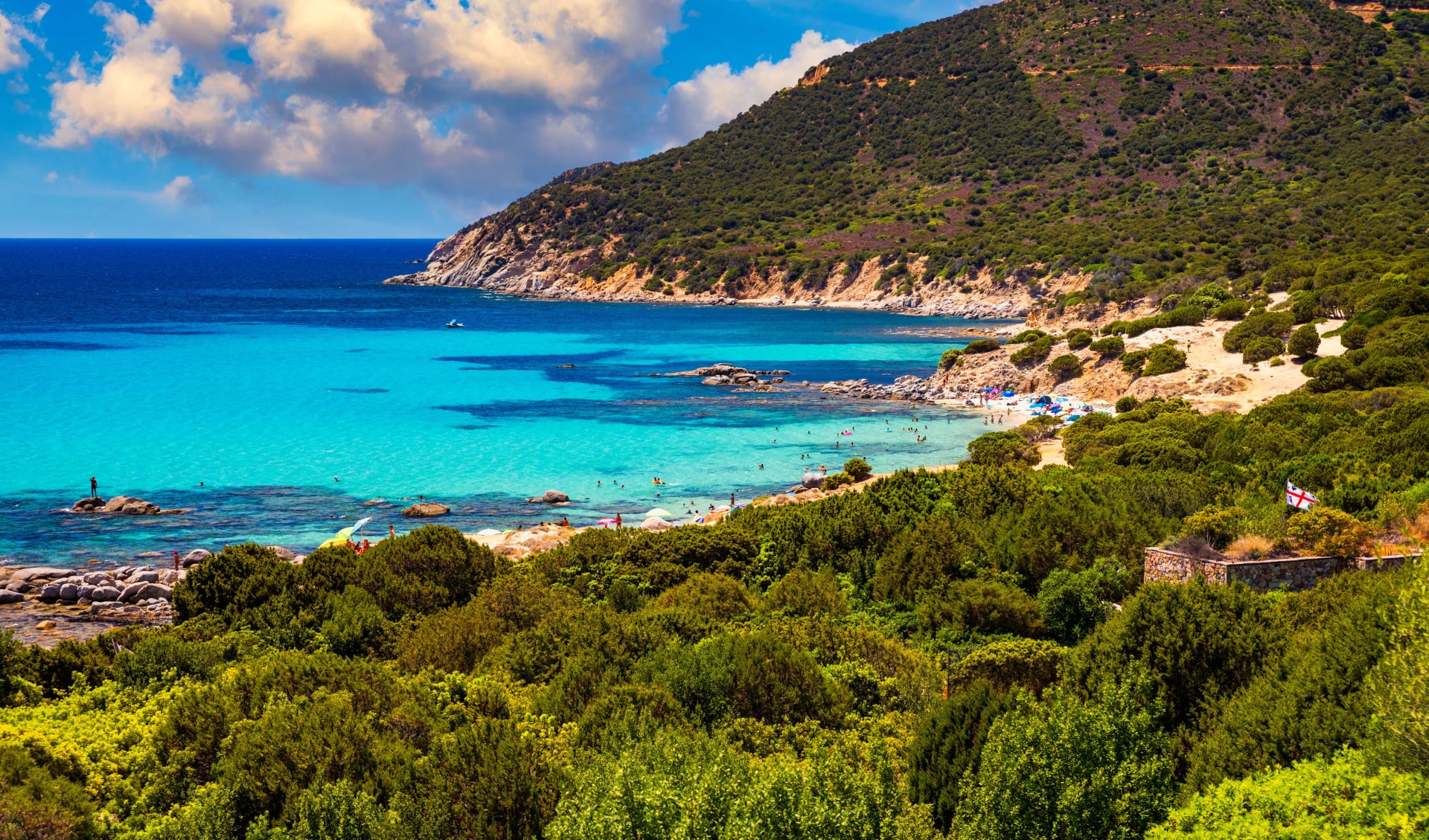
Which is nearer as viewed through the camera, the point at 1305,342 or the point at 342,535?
the point at 342,535

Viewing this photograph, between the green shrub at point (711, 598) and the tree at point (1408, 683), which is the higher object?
the tree at point (1408, 683)

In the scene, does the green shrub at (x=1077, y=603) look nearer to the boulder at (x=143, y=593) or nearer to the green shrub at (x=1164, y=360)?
the boulder at (x=143, y=593)

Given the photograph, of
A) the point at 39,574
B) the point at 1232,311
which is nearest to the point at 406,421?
the point at 39,574

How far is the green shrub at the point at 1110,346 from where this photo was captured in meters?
57.4

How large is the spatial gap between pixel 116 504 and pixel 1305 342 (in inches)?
2045

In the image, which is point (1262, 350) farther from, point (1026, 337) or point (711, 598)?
point (711, 598)

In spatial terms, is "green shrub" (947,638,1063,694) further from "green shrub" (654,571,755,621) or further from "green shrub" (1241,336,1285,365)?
"green shrub" (1241,336,1285,365)

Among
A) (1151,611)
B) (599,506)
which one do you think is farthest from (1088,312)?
(1151,611)

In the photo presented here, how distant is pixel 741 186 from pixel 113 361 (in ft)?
333

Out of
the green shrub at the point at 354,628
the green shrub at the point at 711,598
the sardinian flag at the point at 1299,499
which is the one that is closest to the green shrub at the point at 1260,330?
the sardinian flag at the point at 1299,499

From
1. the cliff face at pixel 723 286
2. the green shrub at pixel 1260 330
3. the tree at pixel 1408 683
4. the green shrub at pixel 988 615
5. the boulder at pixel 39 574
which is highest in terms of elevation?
the cliff face at pixel 723 286

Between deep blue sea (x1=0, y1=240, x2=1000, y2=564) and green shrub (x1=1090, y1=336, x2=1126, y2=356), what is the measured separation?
36.3ft

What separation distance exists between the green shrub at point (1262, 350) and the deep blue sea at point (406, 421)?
45.6 ft

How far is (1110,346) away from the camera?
5791cm
